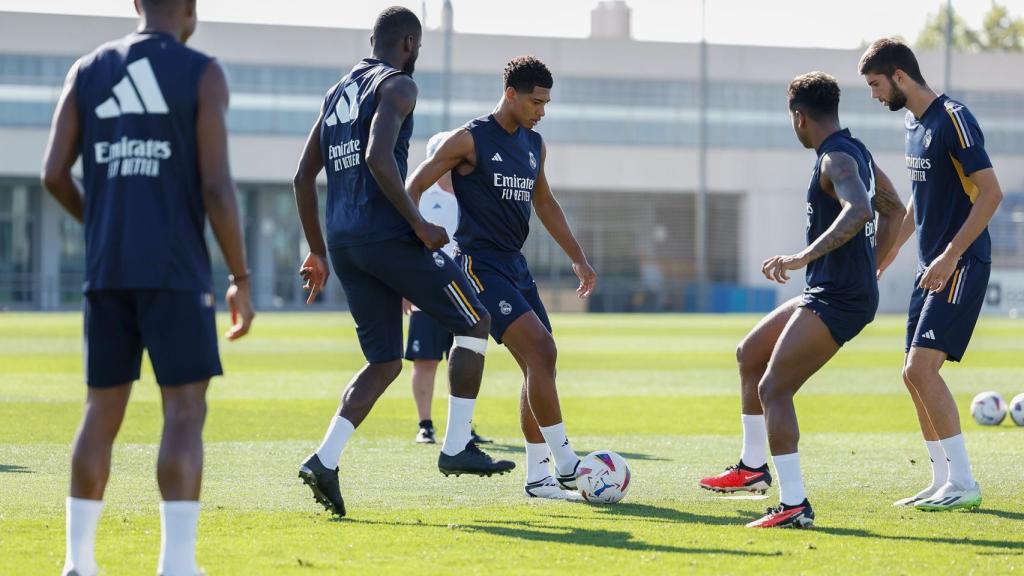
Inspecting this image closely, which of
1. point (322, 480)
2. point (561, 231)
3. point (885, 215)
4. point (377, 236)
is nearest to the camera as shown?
point (322, 480)

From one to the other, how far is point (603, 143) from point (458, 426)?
50499 millimetres

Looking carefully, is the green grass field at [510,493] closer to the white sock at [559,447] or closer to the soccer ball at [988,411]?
the soccer ball at [988,411]

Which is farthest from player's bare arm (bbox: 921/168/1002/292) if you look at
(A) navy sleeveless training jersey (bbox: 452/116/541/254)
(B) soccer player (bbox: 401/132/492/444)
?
(B) soccer player (bbox: 401/132/492/444)

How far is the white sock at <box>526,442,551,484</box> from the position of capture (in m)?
7.98

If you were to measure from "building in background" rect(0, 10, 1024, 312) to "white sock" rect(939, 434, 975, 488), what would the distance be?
47.1 metres

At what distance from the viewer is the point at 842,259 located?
23.2ft

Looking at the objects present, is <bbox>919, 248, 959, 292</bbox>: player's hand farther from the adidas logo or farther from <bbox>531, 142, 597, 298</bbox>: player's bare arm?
the adidas logo

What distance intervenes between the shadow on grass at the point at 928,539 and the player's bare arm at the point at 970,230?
1.34 m

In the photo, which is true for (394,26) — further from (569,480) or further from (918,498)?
(918,498)

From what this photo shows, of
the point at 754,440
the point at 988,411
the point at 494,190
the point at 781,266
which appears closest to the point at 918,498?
the point at 754,440

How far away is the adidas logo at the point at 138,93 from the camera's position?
16.2ft

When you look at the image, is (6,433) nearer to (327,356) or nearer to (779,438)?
(779,438)

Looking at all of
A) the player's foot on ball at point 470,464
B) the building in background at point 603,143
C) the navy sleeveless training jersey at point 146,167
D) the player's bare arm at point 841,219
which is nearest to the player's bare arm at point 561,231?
the player's foot on ball at point 470,464

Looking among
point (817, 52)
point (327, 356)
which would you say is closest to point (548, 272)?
point (817, 52)
